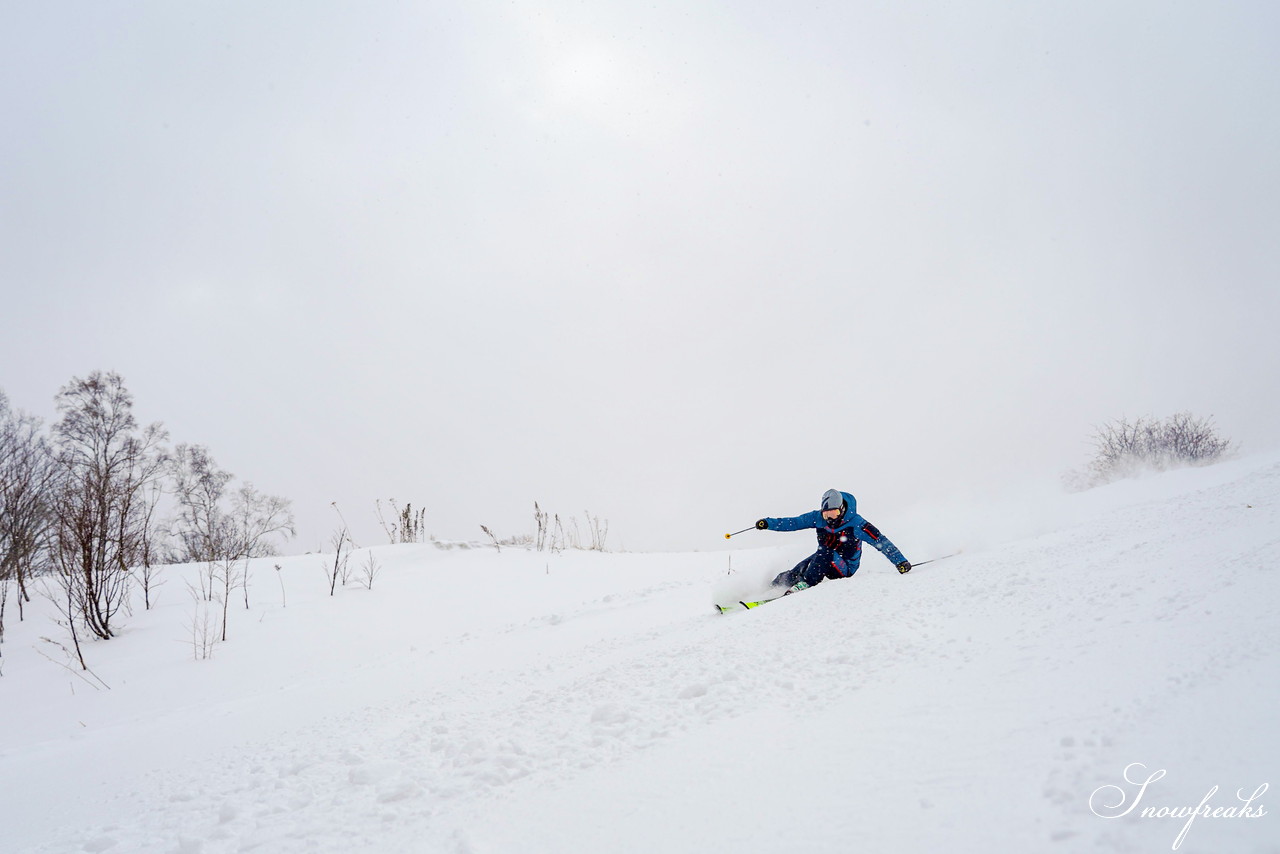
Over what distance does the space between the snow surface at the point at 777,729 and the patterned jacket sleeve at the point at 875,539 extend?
0.79 metres

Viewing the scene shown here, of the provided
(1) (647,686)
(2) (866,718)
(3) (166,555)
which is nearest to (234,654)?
→ (1) (647,686)

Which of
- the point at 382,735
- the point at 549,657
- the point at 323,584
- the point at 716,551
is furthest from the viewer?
the point at 716,551

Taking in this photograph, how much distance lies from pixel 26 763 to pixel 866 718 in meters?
5.96

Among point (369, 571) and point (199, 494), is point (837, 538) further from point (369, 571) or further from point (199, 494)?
point (199, 494)

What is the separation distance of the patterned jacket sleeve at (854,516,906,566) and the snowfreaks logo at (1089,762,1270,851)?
18.4 ft

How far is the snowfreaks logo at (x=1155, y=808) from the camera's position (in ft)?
5.13

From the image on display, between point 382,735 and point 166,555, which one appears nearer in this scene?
point 382,735

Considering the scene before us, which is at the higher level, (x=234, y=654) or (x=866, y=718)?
(x=866, y=718)

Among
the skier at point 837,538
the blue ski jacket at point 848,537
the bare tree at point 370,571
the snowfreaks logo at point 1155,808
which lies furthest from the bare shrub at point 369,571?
the snowfreaks logo at point 1155,808

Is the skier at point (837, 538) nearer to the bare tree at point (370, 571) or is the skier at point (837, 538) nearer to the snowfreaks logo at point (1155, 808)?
the snowfreaks logo at point (1155, 808)

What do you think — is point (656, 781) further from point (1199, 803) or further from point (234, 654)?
point (234, 654)

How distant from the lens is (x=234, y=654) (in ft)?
26.5

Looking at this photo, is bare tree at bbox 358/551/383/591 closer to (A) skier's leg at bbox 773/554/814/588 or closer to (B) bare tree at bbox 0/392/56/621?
(B) bare tree at bbox 0/392/56/621

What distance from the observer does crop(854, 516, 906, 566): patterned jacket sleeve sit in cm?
730
